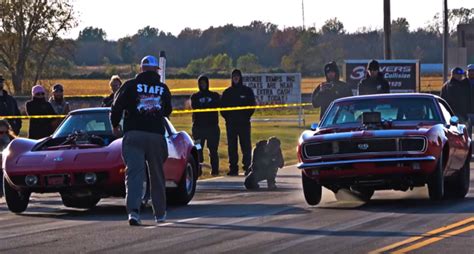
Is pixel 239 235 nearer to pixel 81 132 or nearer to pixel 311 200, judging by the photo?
pixel 311 200

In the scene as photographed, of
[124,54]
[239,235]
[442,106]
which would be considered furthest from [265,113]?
[124,54]

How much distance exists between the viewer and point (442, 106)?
16.7 meters

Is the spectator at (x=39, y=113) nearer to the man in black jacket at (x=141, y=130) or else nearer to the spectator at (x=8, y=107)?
the spectator at (x=8, y=107)

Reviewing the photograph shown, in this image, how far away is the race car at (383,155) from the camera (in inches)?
583

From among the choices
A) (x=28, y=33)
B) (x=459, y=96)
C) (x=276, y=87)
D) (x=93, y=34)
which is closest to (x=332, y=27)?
(x=93, y=34)

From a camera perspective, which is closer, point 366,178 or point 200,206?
point 366,178

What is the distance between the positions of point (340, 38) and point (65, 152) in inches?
4167

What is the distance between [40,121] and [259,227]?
284 inches

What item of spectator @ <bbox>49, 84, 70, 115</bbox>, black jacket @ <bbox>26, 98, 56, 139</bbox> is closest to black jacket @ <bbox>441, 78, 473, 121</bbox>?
spectator @ <bbox>49, 84, 70, 115</bbox>

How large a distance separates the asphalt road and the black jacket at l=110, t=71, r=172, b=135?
1.07 metres

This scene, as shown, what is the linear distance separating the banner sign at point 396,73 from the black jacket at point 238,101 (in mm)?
19525

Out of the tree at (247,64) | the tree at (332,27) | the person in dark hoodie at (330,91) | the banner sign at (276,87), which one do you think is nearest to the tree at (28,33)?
the banner sign at (276,87)

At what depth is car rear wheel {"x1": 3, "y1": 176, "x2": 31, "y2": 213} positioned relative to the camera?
15.5 meters

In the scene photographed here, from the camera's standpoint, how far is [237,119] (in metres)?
22.7
